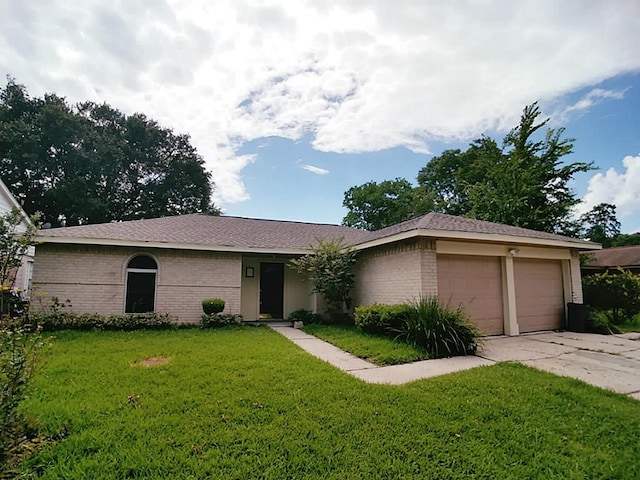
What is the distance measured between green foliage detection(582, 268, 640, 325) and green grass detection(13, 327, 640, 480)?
8.14m

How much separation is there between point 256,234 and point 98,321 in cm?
576

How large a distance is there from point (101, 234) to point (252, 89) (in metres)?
6.86

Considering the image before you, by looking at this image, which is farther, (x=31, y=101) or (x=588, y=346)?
(x=31, y=101)

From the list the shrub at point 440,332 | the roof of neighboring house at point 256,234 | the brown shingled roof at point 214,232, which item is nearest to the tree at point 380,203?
the brown shingled roof at point 214,232

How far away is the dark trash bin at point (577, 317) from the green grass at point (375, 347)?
19.6 ft

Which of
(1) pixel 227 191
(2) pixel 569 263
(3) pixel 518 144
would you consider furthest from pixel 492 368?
(1) pixel 227 191

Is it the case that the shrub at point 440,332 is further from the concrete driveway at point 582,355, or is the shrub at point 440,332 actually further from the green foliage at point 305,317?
the green foliage at point 305,317

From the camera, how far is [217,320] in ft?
32.7

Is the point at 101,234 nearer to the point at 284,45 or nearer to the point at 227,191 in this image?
the point at 284,45

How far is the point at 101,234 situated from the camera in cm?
976

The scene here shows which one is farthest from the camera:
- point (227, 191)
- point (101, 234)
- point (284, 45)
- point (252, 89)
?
point (227, 191)

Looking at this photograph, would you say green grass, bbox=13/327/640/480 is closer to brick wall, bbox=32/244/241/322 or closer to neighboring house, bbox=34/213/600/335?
neighboring house, bbox=34/213/600/335

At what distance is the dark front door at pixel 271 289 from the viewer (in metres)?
12.2

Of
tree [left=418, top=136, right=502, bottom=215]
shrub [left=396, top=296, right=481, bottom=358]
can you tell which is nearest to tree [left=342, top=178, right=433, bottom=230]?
tree [left=418, top=136, right=502, bottom=215]
